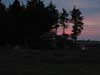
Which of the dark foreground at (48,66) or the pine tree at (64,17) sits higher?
the pine tree at (64,17)

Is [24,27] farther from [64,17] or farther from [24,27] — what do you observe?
[64,17]

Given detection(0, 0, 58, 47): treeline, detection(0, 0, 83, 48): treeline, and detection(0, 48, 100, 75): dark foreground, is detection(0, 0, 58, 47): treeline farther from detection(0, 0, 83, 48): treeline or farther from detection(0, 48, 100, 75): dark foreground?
detection(0, 48, 100, 75): dark foreground

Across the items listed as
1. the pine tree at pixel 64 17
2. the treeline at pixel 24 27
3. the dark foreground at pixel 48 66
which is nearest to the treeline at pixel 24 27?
the treeline at pixel 24 27

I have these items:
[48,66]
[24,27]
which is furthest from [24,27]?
[48,66]

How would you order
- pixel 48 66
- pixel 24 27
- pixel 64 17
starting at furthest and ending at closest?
pixel 64 17 → pixel 24 27 → pixel 48 66

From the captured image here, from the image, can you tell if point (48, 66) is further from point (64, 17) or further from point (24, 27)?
point (64, 17)

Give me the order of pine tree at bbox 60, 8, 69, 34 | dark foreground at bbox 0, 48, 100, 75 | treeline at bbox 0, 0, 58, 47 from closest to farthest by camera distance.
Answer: dark foreground at bbox 0, 48, 100, 75
treeline at bbox 0, 0, 58, 47
pine tree at bbox 60, 8, 69, 34

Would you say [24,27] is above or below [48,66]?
above

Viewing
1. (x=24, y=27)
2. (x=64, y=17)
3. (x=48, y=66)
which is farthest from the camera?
(x=64, y=17)

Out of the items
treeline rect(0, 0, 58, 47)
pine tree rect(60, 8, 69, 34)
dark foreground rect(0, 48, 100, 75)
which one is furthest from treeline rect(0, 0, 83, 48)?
pine tree rect(60, 8, 69, 34)

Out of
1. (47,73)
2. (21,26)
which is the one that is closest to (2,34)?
(21,26)

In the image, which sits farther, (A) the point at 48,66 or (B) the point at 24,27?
(B) the point at 24,27

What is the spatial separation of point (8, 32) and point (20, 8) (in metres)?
21.5

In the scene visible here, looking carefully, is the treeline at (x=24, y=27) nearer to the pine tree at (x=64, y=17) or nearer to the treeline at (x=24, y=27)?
the treeline at (x=24, y=27)
